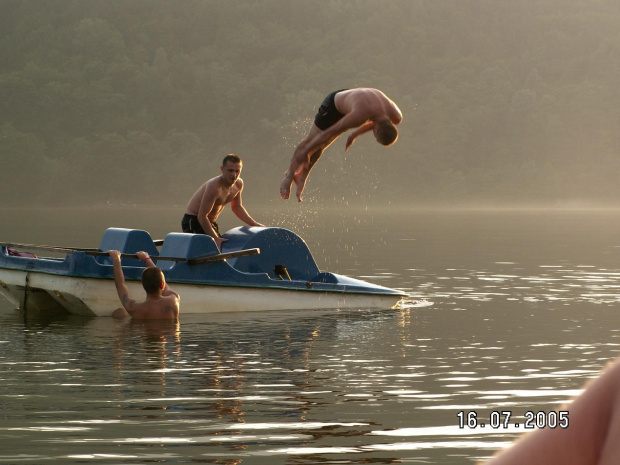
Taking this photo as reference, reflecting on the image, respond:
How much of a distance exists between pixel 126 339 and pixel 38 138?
108 metres

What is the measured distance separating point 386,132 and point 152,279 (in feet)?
16.8

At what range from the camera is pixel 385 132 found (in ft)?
34.2

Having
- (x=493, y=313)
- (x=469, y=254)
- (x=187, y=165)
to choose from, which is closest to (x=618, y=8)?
(x=187, y=165)

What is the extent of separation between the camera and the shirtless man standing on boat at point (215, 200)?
53.1 feet

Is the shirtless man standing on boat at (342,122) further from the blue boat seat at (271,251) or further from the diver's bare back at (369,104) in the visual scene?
the blue boat seat at (271,251)

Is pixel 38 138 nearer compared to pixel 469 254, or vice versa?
pixel 469 254

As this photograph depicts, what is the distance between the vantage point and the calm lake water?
783cm

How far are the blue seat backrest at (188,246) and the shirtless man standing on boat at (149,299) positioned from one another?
Result: 0.59 m

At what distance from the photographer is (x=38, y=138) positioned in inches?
4641

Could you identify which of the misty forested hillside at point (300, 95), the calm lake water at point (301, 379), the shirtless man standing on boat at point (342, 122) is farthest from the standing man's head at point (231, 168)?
the misty forested hillside at point (300, 95)

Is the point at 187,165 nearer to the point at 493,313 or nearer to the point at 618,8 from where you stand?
the point at 618,8

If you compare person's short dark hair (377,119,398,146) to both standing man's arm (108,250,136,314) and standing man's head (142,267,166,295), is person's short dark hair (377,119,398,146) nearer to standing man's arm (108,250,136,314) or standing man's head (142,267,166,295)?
standing man's head (142,267,166,295)

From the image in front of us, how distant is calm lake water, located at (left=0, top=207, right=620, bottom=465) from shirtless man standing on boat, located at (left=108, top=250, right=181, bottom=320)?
0.80 ft

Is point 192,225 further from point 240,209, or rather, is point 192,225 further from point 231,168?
point 231,168
